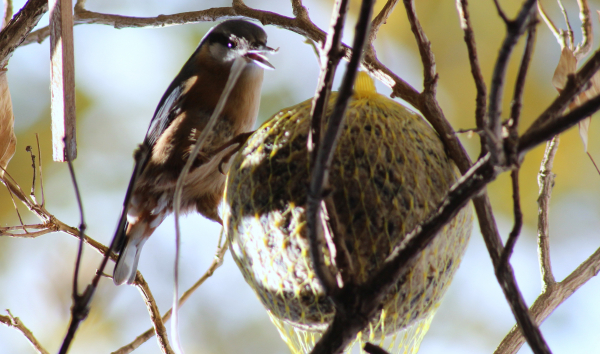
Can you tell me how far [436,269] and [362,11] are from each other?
1.62ft

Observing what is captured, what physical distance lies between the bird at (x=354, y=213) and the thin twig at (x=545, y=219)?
0.35 m

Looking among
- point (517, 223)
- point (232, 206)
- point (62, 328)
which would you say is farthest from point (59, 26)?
point (62, 328)

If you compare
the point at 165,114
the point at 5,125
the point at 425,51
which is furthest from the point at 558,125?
the point at 165,114

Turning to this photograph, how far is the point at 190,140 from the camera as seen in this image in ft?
4.48

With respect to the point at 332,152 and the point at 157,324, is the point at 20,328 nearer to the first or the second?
the point at 157,324

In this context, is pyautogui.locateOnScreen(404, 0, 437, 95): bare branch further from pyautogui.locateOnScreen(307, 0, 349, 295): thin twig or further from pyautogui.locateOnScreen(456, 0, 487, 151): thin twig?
pyautogui.locateOnScreen(307, 0, 349, 295): thin twig

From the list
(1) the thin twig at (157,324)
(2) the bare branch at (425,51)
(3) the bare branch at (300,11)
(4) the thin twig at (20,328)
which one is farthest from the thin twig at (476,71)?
(4) the thin twig at (20,328)

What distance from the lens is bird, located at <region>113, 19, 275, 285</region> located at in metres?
1.35

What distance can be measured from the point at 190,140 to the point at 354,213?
0.71 meters

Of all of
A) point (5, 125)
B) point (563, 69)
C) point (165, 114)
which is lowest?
point (563, 69)

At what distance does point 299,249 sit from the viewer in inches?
31.1

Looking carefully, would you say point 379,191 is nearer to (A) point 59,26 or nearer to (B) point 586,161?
(A) point 59,26

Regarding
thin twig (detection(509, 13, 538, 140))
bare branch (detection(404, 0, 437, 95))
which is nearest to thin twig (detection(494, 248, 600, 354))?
bare branch (detection(404, 0, 437, 95))

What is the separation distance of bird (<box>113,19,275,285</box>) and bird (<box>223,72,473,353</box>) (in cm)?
42
